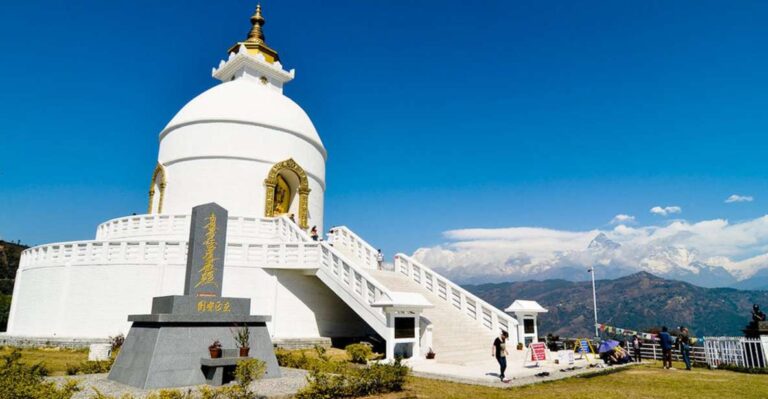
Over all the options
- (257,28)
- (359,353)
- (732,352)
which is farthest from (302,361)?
(257,28)

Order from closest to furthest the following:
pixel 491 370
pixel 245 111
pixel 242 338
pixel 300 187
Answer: pixel 242 338 < pixel 491 370 < pixel 245 111 < pixel 300 187

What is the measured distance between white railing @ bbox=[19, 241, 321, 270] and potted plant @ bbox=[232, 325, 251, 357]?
26.0ft

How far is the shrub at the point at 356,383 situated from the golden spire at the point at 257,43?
2871 centimetres

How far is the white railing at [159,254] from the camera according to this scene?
1814cm

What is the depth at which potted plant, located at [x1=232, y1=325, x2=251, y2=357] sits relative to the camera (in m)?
10.1

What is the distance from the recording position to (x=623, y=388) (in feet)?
36.5

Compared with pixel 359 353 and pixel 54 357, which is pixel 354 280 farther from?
pixel 54 357

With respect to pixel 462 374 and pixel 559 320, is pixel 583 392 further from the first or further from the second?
pixel 559 320

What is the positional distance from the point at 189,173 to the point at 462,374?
19.1 metres

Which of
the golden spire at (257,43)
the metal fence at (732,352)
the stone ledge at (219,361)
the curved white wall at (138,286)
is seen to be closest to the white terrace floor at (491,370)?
the metal fence at (732,352)

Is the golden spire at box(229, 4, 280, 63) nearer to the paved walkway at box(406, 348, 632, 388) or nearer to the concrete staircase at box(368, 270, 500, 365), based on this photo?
the concrete staircase at box(368, 270, 500, 365)

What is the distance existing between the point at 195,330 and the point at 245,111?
18.1 meters

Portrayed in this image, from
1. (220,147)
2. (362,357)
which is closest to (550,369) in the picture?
(362,357)

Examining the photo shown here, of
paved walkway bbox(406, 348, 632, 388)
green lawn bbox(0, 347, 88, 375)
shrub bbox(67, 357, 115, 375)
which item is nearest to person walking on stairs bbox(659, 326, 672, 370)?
paved walkway bbox(406, 348, 632, 388)
